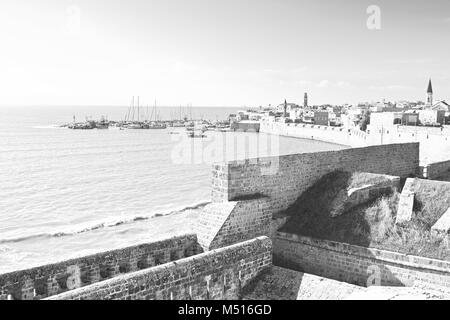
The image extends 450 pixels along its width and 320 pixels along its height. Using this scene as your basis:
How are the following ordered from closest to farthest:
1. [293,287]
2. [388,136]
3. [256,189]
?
[293,287] → [256,189] → [388,136]

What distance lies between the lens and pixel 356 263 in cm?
1143

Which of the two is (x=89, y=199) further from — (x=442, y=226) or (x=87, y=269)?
(x=442, y=226)

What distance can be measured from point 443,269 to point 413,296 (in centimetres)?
254

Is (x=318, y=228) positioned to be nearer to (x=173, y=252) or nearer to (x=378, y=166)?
(x=173, y=252)

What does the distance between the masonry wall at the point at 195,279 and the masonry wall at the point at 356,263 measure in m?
2.01

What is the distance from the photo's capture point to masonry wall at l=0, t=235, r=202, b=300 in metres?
8.23

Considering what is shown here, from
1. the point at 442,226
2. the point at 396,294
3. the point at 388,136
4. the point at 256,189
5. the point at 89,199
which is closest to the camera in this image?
the point at 396,294

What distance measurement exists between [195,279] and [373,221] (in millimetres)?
5703

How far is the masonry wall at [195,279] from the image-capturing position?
24.8 ft

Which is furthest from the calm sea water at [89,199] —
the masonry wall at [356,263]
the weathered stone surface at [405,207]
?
the weathered stone surface at [405,207]

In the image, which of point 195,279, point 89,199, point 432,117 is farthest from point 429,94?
point 195,279

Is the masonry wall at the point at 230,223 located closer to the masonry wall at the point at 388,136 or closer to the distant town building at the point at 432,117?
the masonry wall at the point at 388,136

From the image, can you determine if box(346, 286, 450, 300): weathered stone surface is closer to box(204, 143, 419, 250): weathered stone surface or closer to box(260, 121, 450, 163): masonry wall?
box(204, 143, 419, 250): weathered stone surface
